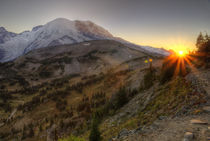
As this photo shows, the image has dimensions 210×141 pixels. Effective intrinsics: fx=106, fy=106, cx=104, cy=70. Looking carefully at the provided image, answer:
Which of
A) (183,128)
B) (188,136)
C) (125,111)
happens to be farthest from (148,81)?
(188,136)

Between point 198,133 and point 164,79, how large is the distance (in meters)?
10.4

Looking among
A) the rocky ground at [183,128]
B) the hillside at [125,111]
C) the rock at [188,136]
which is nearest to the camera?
the rock at [188,136]

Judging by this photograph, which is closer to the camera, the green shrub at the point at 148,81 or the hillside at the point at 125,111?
the hillside at the point at 125,111

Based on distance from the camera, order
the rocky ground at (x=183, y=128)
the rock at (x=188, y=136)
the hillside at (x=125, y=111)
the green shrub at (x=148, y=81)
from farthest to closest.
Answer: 1. the green shrub at (x=148, y=81)
2. the hillside at (x=125, y=111)
3. the rocky ground at (x=183, y=128)
4. the rock at (x=188, y=136)

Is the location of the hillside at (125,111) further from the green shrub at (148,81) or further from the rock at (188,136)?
the rock at (188,136)

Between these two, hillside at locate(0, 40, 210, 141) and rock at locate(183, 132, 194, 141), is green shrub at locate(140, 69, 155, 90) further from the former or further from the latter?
rock at locate(183, 132, 194, 141)

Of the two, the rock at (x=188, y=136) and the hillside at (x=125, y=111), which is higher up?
the rock at (x=188, y=136)

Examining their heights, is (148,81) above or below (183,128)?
below

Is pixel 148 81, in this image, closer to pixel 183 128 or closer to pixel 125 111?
pixel 125 111

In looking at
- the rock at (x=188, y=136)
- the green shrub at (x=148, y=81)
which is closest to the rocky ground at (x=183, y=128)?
the rock at (x=188, y=136)

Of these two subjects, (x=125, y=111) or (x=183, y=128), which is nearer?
(x=183, y=128)

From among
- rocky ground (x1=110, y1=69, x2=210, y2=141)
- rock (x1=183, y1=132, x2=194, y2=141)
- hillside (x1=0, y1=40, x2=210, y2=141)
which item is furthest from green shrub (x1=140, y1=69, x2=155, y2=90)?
rock (x1=183, y1=132, x2=194, y2=141)

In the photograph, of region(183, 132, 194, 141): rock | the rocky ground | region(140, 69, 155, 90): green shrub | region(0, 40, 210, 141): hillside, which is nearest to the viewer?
region(183, 132, 194, 141): rock

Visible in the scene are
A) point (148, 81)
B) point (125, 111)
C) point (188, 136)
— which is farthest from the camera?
point (148, 81)
